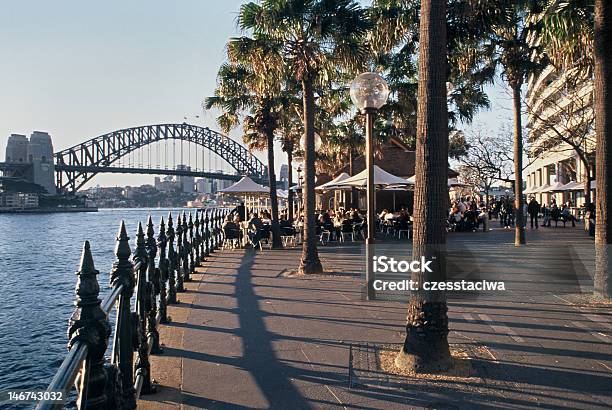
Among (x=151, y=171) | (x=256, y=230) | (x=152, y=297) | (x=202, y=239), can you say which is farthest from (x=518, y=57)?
(x=151, y=171)

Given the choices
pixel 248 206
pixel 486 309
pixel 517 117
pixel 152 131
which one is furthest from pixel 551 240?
pixel 152 131

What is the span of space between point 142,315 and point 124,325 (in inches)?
35.9

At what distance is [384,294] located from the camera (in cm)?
866

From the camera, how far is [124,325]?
387 cm

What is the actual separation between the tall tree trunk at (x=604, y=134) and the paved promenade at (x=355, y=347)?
1.64 ft

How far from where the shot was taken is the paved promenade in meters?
4.33

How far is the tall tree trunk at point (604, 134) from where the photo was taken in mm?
7902

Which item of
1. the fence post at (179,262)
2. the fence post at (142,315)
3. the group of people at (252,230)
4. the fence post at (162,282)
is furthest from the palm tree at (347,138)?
the fence post at (142,315)

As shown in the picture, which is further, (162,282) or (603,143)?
(603,143)

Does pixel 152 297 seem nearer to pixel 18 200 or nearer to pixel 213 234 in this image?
pixel 213 234

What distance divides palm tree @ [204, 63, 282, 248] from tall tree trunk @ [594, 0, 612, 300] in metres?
9.78

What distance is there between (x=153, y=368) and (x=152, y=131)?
124262 mm

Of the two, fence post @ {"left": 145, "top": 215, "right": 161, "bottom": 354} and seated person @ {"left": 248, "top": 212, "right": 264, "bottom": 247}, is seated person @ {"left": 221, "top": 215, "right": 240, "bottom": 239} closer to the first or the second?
seated person @ {"left": 248, "top": 212, "right": 264, "bottom": 247}

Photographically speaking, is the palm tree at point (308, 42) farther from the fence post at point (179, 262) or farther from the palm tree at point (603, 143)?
Answer: the palm tree at point (603, 143)
